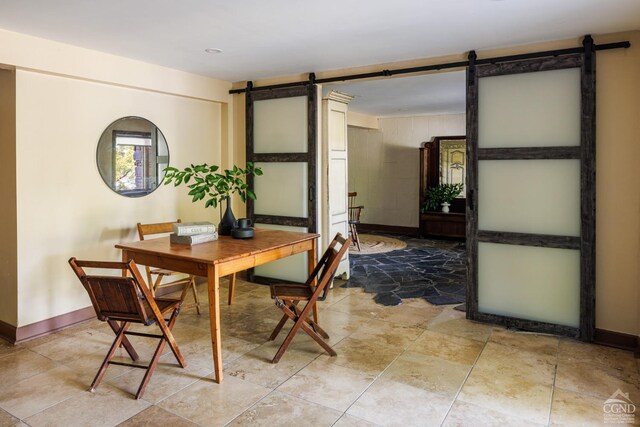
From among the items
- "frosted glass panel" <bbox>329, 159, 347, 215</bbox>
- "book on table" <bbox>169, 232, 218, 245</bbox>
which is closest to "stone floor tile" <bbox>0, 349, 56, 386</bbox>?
"book on table" <bbox>169, 232, 218, 245</bbox>

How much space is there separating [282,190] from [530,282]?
277 cm

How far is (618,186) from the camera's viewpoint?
3.54 metres

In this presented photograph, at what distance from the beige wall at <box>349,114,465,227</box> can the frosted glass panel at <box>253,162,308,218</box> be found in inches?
184

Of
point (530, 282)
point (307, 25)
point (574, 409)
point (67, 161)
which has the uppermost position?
point (307, 25)

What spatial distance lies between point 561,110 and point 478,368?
2.17m

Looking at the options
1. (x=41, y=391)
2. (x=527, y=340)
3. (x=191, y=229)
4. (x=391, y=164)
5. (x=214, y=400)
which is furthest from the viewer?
(x=391, y=164)

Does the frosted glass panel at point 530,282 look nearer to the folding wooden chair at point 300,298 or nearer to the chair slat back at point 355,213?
the folding wooden chair at point 300,298

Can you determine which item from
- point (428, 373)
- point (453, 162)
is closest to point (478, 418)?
point (428, 373)

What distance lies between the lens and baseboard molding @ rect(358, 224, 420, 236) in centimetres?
939

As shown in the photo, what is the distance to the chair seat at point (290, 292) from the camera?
10.8 feet

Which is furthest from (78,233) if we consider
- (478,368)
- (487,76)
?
(487,76)

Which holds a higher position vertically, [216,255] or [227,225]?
[227,225]

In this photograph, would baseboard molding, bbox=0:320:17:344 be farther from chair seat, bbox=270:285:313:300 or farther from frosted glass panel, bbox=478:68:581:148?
frosted glass panel, bbox=478:68:581:148

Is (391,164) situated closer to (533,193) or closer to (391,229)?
(391,229)
